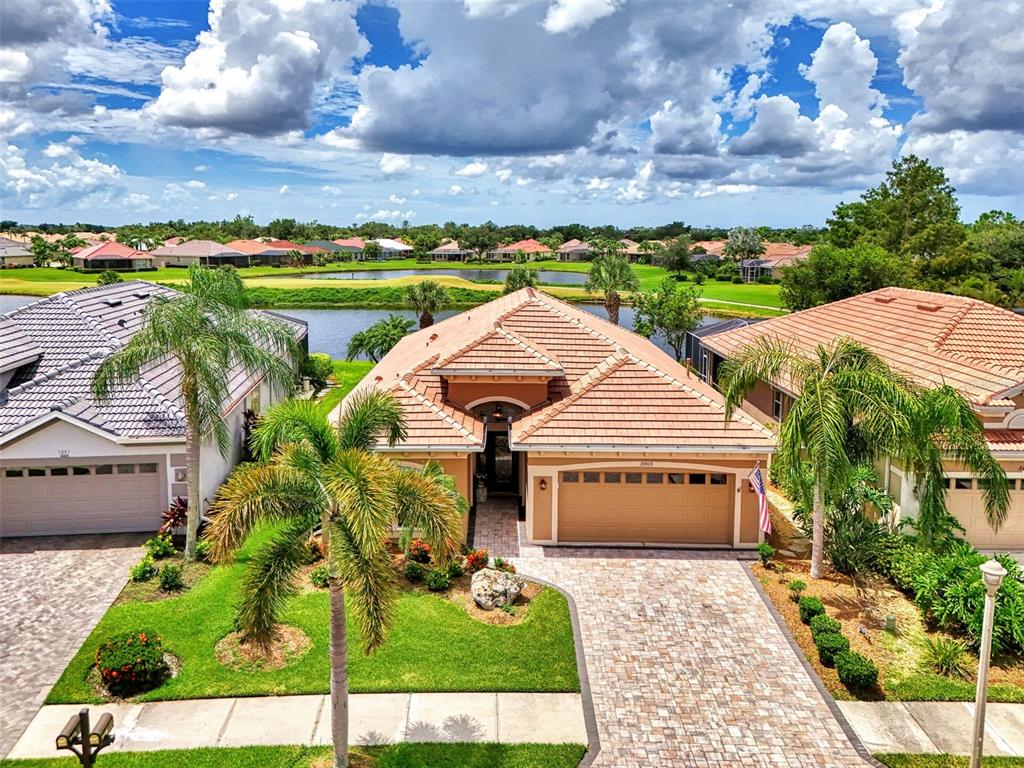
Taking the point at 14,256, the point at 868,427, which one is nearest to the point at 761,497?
the point at 868,427

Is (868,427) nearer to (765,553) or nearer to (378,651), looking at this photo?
(765,553)

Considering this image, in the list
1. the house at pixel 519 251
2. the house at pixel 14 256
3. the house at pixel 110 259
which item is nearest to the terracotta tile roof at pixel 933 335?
the house at pixel 110 259

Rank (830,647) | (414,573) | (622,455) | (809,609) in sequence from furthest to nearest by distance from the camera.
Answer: (622,455) < (414,573) < (809,609) < (830,647)

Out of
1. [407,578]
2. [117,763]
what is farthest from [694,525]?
[117,763]

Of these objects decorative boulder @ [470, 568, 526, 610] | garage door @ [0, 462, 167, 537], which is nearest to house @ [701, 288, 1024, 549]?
decorative boulder @ [470, 568, 526, 610]

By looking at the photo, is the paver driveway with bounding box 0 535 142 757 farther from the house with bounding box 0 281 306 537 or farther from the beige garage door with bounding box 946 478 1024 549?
the beige garage door with bounding box 946 478 1024 549

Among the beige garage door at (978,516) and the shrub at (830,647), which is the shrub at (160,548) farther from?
the beige garage door at (978,516)

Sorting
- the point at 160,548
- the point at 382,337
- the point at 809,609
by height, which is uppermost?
the point at 382,337
